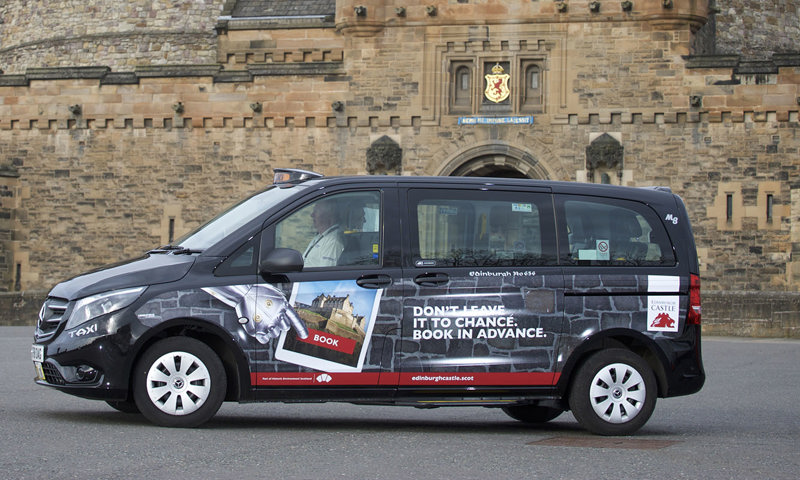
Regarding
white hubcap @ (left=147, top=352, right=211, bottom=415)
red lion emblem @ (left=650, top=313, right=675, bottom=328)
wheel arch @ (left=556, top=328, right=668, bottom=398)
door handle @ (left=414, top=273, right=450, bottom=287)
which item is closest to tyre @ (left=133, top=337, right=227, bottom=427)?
white hubcap @ (left=147, top=352, right=211, bottom=415)

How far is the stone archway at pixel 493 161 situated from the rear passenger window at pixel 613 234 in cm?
1897

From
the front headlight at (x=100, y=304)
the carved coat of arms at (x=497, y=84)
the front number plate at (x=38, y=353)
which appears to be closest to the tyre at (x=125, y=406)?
the front number plate at (x=38, y=353)

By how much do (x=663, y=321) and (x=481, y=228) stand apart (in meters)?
1.51

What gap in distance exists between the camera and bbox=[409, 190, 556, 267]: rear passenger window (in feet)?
31.6

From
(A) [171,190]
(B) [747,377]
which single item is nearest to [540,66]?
(A) [171,190]

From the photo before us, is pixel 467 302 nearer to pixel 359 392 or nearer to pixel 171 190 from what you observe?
pixel 359 392

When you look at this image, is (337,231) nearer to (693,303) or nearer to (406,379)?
(406,379)

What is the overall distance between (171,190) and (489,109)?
7.47m

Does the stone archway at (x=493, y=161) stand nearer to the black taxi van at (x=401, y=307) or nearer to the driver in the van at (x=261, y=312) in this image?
the black taxi van at (x=401, y=307)

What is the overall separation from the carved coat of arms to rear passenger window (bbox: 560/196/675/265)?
1936cm

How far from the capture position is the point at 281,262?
9.19 metres

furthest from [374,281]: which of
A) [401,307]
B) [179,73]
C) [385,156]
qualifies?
[179,73]

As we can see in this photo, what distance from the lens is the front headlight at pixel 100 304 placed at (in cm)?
911

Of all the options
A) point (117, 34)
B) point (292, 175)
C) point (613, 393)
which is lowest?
point (613, 393)
